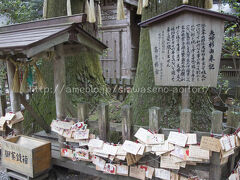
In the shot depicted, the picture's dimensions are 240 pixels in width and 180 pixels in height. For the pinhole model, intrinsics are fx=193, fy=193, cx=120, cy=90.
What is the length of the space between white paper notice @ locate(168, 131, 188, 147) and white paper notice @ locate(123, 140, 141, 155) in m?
0.42

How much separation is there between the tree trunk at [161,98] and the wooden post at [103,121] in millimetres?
Answer: 941

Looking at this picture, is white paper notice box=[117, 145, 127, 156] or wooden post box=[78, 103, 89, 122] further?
A: wooden post box=[78, 103, 89, 122]

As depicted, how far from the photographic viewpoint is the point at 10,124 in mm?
3418

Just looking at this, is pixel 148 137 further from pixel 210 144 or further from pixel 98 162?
pixel 98 162

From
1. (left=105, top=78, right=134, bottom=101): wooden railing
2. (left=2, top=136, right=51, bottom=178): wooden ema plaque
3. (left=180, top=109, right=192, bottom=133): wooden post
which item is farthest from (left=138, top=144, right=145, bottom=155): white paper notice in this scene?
(left=105, top=78, right=134, bottom=101): wooden railing

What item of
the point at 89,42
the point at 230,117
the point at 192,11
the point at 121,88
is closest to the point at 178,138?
the point at 230,117

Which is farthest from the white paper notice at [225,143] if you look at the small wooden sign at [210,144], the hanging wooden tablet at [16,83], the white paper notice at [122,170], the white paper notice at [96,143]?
the hanging wooden tablet at [16,83]

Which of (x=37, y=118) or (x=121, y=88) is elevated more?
(x=121, y=88)

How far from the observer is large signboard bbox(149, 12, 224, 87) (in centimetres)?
242

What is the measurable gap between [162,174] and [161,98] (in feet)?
4.46

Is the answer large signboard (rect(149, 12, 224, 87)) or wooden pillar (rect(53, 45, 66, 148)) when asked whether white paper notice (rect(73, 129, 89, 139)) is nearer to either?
wooden pillar (rect(53, 45, 66, 148))

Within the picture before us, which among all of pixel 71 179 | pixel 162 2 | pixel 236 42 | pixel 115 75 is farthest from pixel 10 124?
pixel 115 75

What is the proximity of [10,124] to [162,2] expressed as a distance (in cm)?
345

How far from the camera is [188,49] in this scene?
8.25 ft
